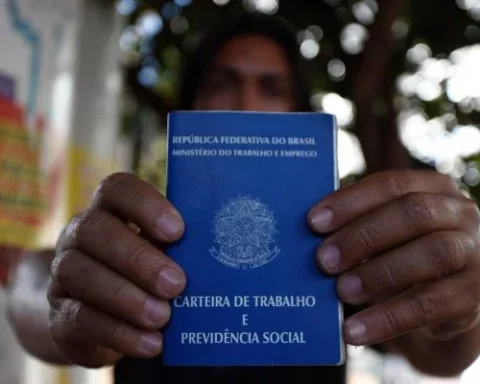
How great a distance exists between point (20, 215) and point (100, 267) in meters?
0.67

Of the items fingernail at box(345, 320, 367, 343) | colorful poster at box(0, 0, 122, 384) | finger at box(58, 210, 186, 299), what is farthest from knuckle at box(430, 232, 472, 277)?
colorful poster at box(0, 0, 122, 384)

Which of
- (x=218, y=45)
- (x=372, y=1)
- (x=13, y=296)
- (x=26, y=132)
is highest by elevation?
(x=372, y=1)

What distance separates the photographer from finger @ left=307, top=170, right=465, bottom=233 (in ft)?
2.14

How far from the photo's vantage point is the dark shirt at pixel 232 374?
1029mm

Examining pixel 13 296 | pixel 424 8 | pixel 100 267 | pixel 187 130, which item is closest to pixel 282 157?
pixel 187 130

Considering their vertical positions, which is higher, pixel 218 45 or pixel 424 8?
pixel 424 8

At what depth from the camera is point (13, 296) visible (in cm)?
111

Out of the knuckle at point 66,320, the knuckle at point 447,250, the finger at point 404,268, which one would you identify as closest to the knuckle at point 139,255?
the knuckle at point 66,320

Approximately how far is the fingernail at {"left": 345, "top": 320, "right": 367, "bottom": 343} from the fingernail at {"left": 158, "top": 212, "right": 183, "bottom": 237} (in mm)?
211

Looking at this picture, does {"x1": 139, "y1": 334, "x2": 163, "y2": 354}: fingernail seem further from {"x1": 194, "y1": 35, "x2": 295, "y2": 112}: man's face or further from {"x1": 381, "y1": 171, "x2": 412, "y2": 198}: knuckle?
{"x1": 194, "y1": 35, "x2": 295, "y2": 112}: man's face

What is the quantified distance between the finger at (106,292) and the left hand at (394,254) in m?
0.19

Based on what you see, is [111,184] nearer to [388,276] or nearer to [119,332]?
[119,332]

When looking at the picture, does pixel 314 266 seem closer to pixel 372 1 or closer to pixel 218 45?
pixel 218 45

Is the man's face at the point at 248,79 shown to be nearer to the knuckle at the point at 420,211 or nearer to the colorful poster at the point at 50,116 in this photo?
the colorful poster at the point at 50,116
